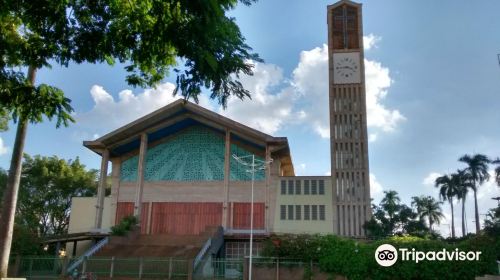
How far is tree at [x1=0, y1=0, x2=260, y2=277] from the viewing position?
721 cm

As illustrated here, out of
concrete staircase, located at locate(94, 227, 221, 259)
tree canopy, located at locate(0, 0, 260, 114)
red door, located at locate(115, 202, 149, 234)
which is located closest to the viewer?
tree canopy, located at locate(0, 0, 260, 114)

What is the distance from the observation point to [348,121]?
38.8 metres

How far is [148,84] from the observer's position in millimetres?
9195

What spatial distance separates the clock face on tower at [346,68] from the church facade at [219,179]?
1588mm

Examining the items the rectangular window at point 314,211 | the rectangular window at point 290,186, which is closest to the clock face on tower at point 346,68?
the rectangular window at point 290,186

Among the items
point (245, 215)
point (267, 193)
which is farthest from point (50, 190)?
point (267, 193)

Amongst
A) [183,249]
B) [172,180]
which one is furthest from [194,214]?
[183,249]

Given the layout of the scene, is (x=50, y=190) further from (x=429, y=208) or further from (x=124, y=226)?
(x=429, y=208)

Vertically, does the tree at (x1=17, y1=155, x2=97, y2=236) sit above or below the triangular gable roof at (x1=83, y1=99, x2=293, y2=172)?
below

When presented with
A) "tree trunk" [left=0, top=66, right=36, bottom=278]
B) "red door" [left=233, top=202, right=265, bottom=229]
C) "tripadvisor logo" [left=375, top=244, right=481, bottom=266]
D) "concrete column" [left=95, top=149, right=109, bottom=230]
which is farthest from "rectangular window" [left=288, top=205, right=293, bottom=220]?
"tree trunk" [left=0, top=66, right=36, bottom=278]

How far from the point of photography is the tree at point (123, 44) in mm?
7211

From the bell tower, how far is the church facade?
79 mm

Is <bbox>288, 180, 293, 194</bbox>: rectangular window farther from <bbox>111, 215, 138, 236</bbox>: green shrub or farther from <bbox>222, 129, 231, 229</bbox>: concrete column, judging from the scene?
<bbox>111, 215, 138, 236</bbox>: green shrub

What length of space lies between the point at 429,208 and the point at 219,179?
35774 millimetres
